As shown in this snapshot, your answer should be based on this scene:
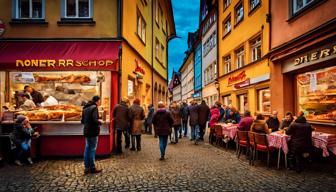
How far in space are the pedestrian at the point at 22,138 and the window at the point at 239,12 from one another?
14784 millimetres

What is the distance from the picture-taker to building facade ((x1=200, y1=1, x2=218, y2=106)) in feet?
98.1

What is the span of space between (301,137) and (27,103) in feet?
27.9

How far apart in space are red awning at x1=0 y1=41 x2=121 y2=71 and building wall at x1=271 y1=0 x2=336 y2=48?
21.3 ft

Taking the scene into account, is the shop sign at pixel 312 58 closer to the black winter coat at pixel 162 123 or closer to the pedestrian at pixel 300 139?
the pedestrian at pixel 300 139

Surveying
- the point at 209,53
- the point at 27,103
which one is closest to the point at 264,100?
the point at 27,103

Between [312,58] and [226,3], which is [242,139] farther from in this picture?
[226,3]

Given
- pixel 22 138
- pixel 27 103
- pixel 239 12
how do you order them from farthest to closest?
pixel 239 12 → pixel 27 103 → pixel 22 138

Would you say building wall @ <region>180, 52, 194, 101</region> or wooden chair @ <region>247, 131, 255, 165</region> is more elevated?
building wall @ <region>180, 52, 194, 101</region>

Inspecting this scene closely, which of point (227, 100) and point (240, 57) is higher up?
point (240, 57)

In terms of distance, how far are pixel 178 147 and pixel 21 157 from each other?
19.6 feet

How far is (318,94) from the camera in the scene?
11.3m

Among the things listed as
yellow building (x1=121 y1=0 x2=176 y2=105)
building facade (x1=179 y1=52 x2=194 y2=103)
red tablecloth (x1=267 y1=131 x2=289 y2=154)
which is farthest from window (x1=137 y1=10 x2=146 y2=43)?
building facade (x1=179 y1=52 x2=194 y2=103)

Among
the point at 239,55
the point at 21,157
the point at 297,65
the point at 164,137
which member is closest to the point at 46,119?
the point at 21,157

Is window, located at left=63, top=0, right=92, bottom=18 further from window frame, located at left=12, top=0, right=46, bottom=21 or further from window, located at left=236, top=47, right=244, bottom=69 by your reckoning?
window, located at left=236, top=47, right=244, bottom=69
